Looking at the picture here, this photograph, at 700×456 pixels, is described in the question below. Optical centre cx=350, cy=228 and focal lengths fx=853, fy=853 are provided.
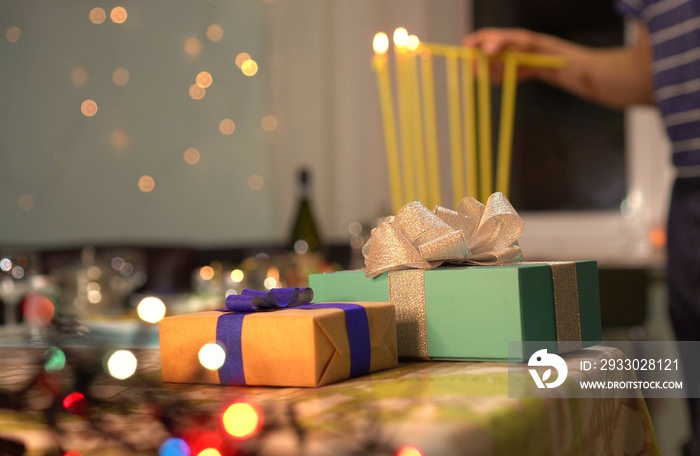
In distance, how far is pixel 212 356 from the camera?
64cm

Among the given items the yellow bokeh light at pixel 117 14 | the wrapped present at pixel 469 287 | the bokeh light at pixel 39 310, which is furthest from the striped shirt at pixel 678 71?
the yellow bokeh light at pixel 117 14

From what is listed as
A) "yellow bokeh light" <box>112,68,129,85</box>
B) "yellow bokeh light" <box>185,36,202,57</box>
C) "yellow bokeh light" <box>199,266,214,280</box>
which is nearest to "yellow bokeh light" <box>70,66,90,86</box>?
"yellow bokeh light" <box>112,68,129,85</box>

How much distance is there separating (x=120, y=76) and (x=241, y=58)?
1.65 ft

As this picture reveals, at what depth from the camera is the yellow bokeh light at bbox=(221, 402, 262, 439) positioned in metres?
0.47

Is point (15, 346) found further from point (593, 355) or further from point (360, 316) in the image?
point (593, 355)

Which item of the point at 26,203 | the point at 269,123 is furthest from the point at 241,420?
the point at 26,203

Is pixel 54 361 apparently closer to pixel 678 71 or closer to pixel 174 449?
pixel 174 449

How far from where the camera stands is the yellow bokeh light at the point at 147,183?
10.8 ft

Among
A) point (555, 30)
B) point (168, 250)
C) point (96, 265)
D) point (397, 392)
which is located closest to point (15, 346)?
point (397, 392)

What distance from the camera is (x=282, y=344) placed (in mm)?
604

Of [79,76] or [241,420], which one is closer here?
[241,420]

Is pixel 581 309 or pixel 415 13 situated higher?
pixel 415 13

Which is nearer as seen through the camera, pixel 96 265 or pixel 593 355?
pixel 593 355

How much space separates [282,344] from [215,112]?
8.89ft
